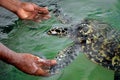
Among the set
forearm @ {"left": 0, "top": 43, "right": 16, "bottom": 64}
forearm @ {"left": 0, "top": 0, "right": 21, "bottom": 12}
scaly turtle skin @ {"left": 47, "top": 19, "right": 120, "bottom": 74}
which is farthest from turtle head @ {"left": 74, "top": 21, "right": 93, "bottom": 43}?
forearm @ {"left": 0, "top": 43, "right": 16, "bottom": 64}

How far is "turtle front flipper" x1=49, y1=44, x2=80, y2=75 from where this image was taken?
10.1ft

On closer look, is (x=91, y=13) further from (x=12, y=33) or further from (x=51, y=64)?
(x=51, y=64)

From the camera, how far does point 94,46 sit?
133 inches

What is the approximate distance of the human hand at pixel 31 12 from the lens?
159 inches

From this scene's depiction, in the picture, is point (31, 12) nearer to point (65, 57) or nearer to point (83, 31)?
point (83, 31)

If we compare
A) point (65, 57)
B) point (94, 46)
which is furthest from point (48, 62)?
point (94, 46)

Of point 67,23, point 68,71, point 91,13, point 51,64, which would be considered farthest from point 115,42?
point 91,13

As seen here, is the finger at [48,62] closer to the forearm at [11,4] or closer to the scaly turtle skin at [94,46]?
the scaly turtle skin at [94,46]

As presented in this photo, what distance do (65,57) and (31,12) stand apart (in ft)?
3.99

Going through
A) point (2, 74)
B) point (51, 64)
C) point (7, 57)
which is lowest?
point (2, 74)

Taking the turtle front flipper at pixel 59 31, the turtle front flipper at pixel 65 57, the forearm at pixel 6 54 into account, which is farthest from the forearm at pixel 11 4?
the forearm at pixel 6 54

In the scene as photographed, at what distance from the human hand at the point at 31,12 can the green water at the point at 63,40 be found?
14 cm

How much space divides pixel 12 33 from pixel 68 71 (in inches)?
59.7

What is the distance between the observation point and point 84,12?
473cm
